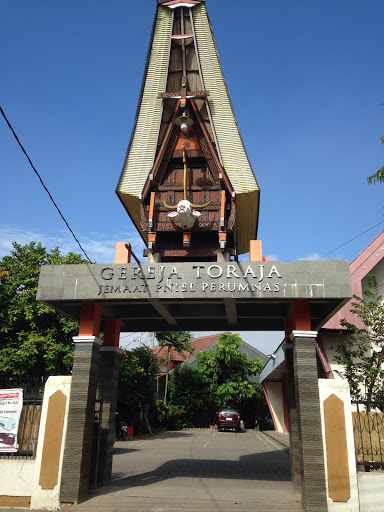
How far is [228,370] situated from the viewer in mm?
38031

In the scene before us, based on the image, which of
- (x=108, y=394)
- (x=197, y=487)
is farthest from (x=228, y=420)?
(x=108, y=394)

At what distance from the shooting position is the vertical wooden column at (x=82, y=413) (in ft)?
27.8

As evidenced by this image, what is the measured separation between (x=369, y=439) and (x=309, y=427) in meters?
1.24

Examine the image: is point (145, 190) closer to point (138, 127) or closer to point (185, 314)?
point (138, 127)

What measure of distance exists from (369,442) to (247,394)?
96.0ft

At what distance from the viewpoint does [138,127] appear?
12766mm

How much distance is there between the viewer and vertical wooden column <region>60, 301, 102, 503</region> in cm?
848

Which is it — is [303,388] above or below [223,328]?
below

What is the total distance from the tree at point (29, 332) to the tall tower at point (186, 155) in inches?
419

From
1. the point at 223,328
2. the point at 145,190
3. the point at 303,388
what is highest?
the point at 145,190

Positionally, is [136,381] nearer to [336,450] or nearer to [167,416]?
[167,416]

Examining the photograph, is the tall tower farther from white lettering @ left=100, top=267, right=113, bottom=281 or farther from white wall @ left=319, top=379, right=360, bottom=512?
white wall @ left=319, top=379, right=360, bottom=512

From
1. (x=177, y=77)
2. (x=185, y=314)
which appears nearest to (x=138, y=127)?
(x=177, y=77)

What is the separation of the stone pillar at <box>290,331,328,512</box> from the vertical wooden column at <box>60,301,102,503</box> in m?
4.38
